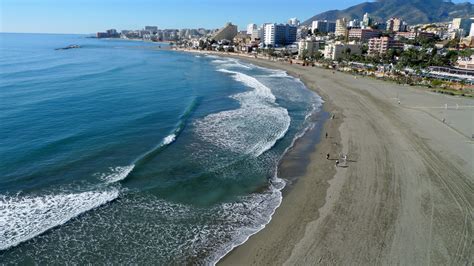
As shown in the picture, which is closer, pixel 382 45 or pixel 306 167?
pixel 306 167

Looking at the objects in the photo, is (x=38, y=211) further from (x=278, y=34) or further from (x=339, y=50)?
(x=278, y=34)

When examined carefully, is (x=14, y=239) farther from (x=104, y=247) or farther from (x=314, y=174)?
(x=314, y=174)

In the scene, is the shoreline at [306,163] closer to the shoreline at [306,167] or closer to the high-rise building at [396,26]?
the shoreline at [306,167]

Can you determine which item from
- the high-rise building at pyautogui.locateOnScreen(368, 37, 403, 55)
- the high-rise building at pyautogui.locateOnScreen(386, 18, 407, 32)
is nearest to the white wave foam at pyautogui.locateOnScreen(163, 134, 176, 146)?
the high-rise building at pyautogui.locateOnScreen(368, 37, 403, 55)

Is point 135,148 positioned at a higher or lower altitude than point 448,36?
lower

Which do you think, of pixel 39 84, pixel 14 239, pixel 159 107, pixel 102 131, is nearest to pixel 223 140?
pixel 102 131

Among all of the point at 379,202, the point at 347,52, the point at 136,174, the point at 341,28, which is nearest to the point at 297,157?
the point at 379,202

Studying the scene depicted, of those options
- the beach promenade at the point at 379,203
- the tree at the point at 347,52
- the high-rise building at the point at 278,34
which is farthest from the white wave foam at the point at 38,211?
the high-rise building at the point at 278,34

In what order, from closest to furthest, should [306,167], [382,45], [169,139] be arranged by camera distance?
1. [306,167]
2. [169,139]
3. [382,45]
